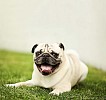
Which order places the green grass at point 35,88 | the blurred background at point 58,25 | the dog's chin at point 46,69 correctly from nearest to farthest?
the green grass at point 35,88, the dog's chin at point 46,69, the blurred background at point 58,25

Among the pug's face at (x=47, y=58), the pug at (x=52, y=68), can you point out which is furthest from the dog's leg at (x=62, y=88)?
the pug's face at (x=47, y=58)

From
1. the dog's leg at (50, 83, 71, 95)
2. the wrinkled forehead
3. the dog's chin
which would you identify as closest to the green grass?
the dog's leg at (50, 83, 71, 95)

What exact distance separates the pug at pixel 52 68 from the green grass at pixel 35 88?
0.25 feet

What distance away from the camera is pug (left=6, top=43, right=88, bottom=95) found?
13.3ft

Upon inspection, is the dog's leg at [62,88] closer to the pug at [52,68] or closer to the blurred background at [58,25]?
the pug at [52,68]

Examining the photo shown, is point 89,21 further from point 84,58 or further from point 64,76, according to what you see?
point 64,76

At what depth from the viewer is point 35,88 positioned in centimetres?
418

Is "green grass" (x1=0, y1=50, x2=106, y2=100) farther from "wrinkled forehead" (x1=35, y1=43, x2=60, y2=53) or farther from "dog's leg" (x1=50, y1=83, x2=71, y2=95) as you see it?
"wrinkled forehead" (x1=35, y1=43, x2=60, y2=53)

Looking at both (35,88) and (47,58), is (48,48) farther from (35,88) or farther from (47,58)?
(35,88)

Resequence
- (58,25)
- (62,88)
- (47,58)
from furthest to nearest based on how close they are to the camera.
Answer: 1. (58,25)
2. (62,88)
3. (47,58)

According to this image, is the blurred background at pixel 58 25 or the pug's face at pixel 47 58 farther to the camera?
the blurred background at pixel 58 25

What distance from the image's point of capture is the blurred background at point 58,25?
20.7 feet

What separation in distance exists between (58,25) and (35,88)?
3.66m

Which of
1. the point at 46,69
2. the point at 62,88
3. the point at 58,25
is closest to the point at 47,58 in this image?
the point at 46,69
